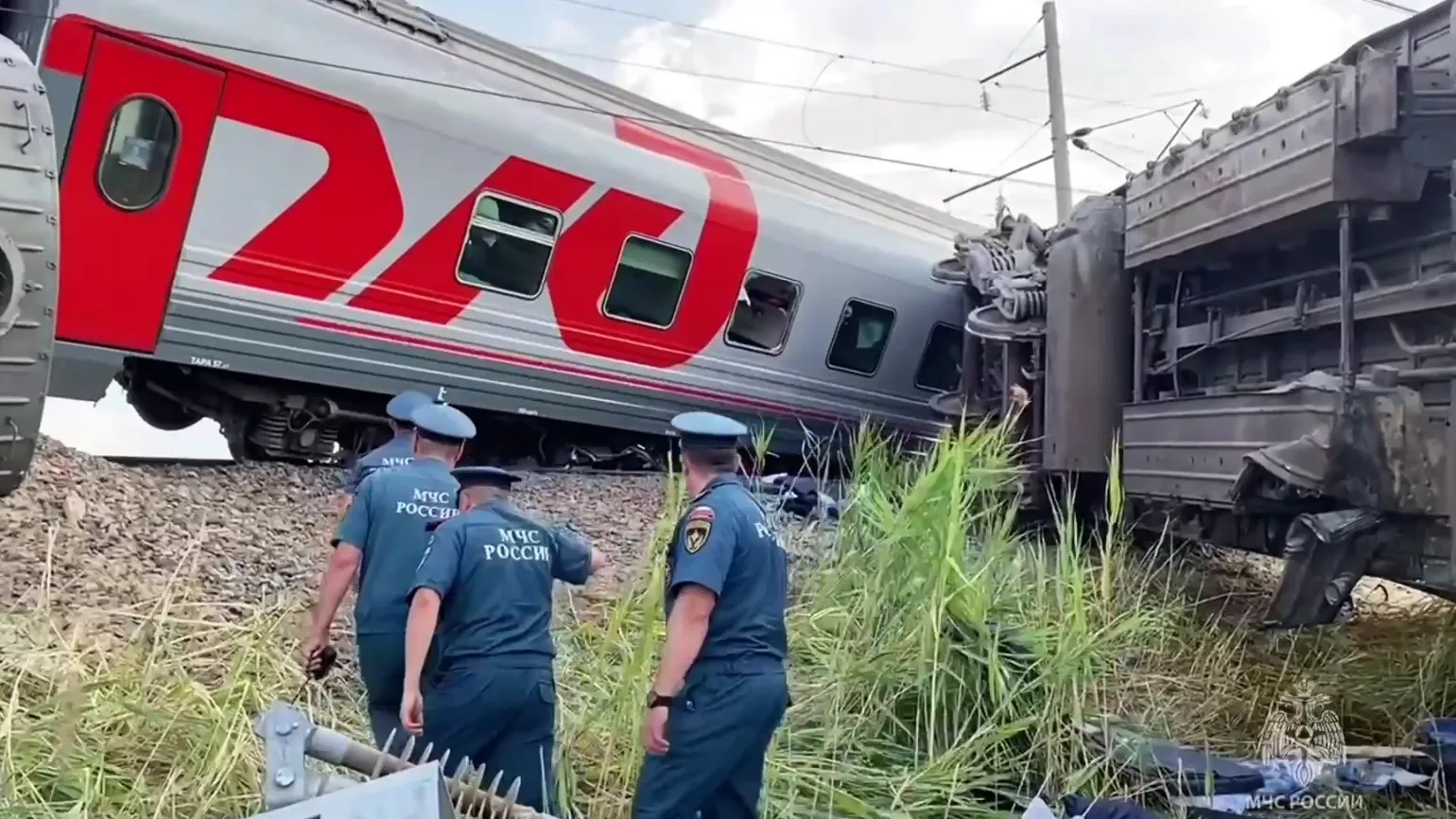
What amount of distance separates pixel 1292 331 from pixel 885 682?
2.54 metres

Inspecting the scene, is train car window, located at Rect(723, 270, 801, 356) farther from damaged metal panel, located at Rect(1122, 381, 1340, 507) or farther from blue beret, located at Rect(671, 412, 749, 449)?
blue beret, located at Rect(671, 412, 749, 449)

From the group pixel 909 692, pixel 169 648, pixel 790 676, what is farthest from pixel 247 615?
pixel 909 692

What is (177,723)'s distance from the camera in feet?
12.4

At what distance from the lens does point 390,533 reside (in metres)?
4.01

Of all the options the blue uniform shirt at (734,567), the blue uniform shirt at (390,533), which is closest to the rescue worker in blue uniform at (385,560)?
the blue uniform shirt at (390,533)

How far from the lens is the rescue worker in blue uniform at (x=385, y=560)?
12.7 ft

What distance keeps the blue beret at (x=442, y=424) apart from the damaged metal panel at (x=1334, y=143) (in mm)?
3130

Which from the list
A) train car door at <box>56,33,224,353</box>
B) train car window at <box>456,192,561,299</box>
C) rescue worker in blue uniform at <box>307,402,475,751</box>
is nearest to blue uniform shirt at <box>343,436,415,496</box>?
rescue worker in blue uniform at <box>307,402,475,751</box>

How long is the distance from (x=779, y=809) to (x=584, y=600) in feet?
6.27

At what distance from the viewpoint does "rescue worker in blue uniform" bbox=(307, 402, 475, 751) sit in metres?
3.88

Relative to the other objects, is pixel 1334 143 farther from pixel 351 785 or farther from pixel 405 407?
pixel 351 785

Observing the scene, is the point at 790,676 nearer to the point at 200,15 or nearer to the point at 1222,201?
the point at 1222,201

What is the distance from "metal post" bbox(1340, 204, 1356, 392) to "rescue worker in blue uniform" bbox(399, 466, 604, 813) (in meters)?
2.92

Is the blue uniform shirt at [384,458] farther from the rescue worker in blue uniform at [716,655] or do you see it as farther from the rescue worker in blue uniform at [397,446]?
the rescue worker in blue uniform at [716,655]
